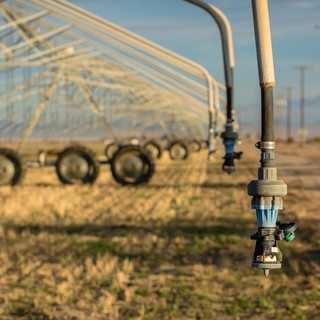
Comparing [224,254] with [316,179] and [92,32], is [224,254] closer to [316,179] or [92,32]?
[92,32]

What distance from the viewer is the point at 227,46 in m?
5.46

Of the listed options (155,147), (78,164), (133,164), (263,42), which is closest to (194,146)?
(155,147)

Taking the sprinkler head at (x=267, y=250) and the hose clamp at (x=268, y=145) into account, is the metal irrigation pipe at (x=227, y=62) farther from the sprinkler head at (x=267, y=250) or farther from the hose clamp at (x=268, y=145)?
the sprinkler head at (x=267, y=250)

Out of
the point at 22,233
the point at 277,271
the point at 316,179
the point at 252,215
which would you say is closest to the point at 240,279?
the point at 277,271

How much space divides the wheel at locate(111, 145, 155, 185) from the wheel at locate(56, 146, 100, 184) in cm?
73

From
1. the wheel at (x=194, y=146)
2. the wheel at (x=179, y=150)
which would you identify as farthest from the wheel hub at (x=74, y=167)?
the wheel at (x=194, y=146)

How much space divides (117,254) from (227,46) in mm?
8412

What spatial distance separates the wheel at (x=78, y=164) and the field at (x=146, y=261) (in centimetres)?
193

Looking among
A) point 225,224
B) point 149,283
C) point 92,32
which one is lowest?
point 149,283

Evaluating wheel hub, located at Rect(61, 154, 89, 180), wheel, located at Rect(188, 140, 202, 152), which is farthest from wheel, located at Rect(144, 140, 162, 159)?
wheel hub, located at Rect(61, 154, 89, 180)

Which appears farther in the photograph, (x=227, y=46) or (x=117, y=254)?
(x=117, y=254)

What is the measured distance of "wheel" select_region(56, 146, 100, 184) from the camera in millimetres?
23953

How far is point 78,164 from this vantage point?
79.6 ft

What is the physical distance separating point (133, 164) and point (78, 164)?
6.69 feet
